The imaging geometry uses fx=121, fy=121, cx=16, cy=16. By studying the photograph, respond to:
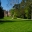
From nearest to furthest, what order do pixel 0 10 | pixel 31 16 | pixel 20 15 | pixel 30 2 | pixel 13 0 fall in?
1. pixel 13 0
2. pixel 31 16
3. pixel 30 2
4. pixel 20 15
5. pixel 0 10

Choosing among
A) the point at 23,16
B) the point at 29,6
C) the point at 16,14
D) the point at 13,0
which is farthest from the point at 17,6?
the point at 13,0

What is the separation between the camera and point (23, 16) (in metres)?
46.5

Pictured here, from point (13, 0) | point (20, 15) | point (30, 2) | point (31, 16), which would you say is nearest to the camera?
point (13, 0)

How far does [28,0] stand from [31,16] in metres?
8.60

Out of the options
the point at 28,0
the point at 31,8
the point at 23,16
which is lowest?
the point at 23,16

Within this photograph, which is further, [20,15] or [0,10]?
[0,10]

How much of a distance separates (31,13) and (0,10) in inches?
785

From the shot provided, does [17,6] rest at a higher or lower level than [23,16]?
higher

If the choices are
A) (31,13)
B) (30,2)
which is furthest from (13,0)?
(30,2)

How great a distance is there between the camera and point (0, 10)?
182 feet

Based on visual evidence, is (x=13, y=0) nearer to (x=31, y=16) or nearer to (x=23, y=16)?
(x=31, y=16)

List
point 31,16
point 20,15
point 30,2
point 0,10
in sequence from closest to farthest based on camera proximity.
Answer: point 31,16 < point 30,2 < point 20,15 < point 0,10

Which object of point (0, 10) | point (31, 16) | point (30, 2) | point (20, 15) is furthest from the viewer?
point (0, 10)

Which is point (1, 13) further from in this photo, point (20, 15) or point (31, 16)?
A: point (31, 16)
